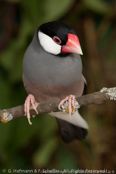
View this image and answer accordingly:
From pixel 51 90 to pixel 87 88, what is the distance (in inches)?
25.3

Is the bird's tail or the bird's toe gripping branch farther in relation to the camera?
the bird's tail

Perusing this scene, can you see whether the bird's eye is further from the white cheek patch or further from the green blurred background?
the green blurred background

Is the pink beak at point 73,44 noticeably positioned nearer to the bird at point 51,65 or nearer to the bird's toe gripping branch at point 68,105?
the bird at point 51,65

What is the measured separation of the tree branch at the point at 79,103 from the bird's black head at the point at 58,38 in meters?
0.11

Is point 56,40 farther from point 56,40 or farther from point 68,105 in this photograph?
point 68,105

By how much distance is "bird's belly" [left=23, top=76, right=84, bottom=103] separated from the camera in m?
0.84

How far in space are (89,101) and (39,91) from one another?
183 mm

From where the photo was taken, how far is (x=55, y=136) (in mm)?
1494

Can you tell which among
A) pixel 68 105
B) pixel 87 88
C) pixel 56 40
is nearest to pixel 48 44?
pixel 56 40

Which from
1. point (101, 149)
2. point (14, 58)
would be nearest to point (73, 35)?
point (14, 58)

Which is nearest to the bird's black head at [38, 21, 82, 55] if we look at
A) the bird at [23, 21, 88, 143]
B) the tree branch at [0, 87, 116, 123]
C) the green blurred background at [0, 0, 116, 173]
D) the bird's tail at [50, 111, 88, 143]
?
the bird at [23, 21, 88, 143]

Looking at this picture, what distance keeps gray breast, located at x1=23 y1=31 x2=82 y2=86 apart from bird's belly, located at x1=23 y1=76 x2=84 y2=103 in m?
0.02

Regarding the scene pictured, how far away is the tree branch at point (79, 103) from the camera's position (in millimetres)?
729

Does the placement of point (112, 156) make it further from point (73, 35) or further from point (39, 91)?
point (73, 35)
